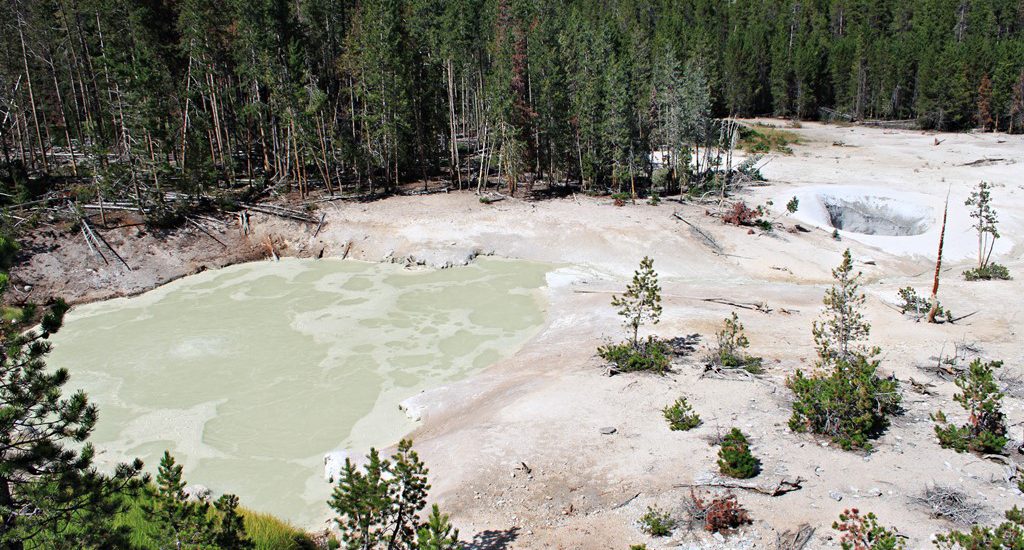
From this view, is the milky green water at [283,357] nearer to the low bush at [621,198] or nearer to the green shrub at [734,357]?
the green shrub at [734,357]

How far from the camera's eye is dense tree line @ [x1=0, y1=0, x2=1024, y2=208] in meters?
31.3

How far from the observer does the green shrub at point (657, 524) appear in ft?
33.2

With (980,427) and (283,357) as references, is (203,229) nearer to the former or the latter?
(283,357)

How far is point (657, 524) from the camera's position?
10.1 metres

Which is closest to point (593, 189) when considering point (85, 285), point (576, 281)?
point (576, 281)

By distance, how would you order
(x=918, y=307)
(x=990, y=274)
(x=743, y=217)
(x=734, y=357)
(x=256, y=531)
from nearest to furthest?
(x=256, y=531) → (x=734, y=357) → (x=918, y=307) → (x=990, y=274) → (x=743, y=217)

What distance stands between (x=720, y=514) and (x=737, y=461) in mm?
1570

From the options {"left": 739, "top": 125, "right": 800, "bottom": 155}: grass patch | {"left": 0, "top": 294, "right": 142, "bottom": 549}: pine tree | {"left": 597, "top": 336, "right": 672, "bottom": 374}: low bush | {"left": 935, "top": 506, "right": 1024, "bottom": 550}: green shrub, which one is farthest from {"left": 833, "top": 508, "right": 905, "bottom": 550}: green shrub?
{"left": 739, "top": 125, "right": 800, "bottom": 155}: grass patch

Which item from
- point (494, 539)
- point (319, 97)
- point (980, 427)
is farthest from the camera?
Answer: point (319, 97)

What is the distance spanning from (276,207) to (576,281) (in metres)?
16.7

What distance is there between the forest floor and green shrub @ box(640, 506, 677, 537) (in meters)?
0.20

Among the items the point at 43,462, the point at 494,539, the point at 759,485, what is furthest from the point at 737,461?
the point at 43,462

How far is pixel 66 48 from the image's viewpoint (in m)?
33.8

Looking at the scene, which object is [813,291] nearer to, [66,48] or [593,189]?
[593,189]
